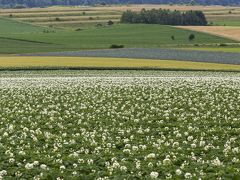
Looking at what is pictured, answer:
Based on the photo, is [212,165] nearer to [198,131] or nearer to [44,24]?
[198,131]

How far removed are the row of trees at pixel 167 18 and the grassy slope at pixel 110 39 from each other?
58.5 ft

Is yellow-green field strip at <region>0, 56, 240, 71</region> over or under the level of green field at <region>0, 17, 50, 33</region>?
under

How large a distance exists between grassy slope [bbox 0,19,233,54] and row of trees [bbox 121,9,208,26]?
17837 millimetres

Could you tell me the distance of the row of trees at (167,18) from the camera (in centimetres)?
14800

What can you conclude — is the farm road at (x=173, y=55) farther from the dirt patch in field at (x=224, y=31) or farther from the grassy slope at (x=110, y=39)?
the dirt patch in field at (x=224, y=31)

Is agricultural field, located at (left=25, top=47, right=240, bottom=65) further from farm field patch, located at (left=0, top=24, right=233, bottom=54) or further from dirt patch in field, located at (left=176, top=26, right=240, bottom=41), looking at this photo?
dirt patch in field, located at (left=176, top=26, right=240, bottom=41)

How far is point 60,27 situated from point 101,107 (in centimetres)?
13762

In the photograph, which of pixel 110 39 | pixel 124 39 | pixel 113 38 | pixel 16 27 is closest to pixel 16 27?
pixel 16 27

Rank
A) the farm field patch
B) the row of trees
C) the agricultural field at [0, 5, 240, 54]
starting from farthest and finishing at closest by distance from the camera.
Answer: the row of trees, the farm field patch, the agricultural field at [0, 5, 240, 54]

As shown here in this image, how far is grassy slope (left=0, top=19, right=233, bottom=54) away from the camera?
94863 millimetres

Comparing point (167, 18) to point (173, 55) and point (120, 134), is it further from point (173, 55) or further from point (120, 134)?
point (120, 134)

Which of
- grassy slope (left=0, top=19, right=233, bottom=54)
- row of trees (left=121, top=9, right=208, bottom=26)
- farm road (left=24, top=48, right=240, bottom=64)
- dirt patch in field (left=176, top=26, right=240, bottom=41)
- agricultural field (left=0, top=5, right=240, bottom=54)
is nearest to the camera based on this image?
farm road (left=24, top=48, right=240, bottom=64)

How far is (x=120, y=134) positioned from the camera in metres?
18.7

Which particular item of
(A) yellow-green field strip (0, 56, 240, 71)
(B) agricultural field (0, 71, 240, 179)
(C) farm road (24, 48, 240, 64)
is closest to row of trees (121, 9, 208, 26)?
(C) farm road (24, 48, 240, 64)
